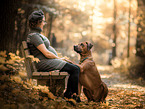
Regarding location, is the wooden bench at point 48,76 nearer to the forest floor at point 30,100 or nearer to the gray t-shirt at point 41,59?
the gray t-shirt at point 41,59

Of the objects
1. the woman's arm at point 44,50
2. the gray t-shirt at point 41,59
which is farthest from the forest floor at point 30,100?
the woman's arm at point 44,50

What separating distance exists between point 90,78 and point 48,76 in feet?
3.79

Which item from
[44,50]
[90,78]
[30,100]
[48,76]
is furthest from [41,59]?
[90,78]

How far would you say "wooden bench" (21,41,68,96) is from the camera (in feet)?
14.0

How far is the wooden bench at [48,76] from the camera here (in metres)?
4.27

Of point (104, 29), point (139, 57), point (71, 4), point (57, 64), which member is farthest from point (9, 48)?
point (104, 29)

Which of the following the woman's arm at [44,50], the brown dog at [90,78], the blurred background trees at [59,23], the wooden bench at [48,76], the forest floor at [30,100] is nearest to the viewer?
the forest floor at [30,100]

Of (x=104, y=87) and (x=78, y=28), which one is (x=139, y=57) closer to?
(x=104, y=87)

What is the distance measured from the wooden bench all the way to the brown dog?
56 cm

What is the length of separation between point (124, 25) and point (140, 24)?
43.4 feet

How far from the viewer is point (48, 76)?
4312 millimetres

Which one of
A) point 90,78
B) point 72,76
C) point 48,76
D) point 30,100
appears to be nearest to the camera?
point 30,100

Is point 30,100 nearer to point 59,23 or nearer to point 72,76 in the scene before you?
point 72,76

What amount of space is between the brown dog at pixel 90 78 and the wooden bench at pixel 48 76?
565mm
